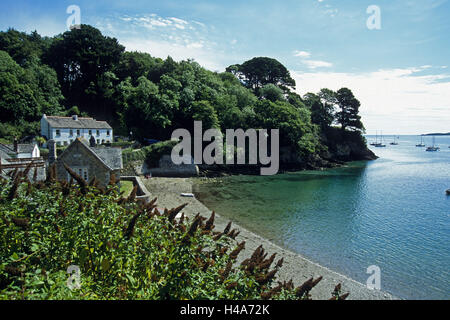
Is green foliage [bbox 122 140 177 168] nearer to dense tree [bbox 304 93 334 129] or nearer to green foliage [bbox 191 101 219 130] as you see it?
green foliage [bbox 191 101 219 130]

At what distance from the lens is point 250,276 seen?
18.6ft

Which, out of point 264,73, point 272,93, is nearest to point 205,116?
point 272,93

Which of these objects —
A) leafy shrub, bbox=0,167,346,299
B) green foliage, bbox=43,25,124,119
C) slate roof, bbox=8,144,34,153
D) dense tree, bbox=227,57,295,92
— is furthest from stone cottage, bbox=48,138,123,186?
dense tree, bbox=227,57,295,92

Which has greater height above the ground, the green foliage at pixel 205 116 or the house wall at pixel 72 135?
the green foliage at pixel 205 116

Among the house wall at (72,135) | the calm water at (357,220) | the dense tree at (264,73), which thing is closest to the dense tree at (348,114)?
the dense tree at (264,73)

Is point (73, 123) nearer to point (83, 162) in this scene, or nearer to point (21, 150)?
point (21, 150)

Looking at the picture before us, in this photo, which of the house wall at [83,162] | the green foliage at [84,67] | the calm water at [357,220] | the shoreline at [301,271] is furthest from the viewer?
the green foliage at [84,67]

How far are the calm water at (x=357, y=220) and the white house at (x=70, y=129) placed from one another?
2536 centimetres

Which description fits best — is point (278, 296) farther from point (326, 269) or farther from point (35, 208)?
point (326, 269)

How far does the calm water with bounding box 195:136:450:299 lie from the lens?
63.1ft

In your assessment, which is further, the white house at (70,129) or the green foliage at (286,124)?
the green foliage at (286,124)

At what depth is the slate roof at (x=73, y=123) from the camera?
159 feet

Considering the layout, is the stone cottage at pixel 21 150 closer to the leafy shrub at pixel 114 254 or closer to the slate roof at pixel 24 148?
the slate roof at pixel 24 148

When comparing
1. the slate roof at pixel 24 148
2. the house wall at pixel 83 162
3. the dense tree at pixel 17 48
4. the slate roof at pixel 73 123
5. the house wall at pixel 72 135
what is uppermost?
the dense tree at pixel 17 48
